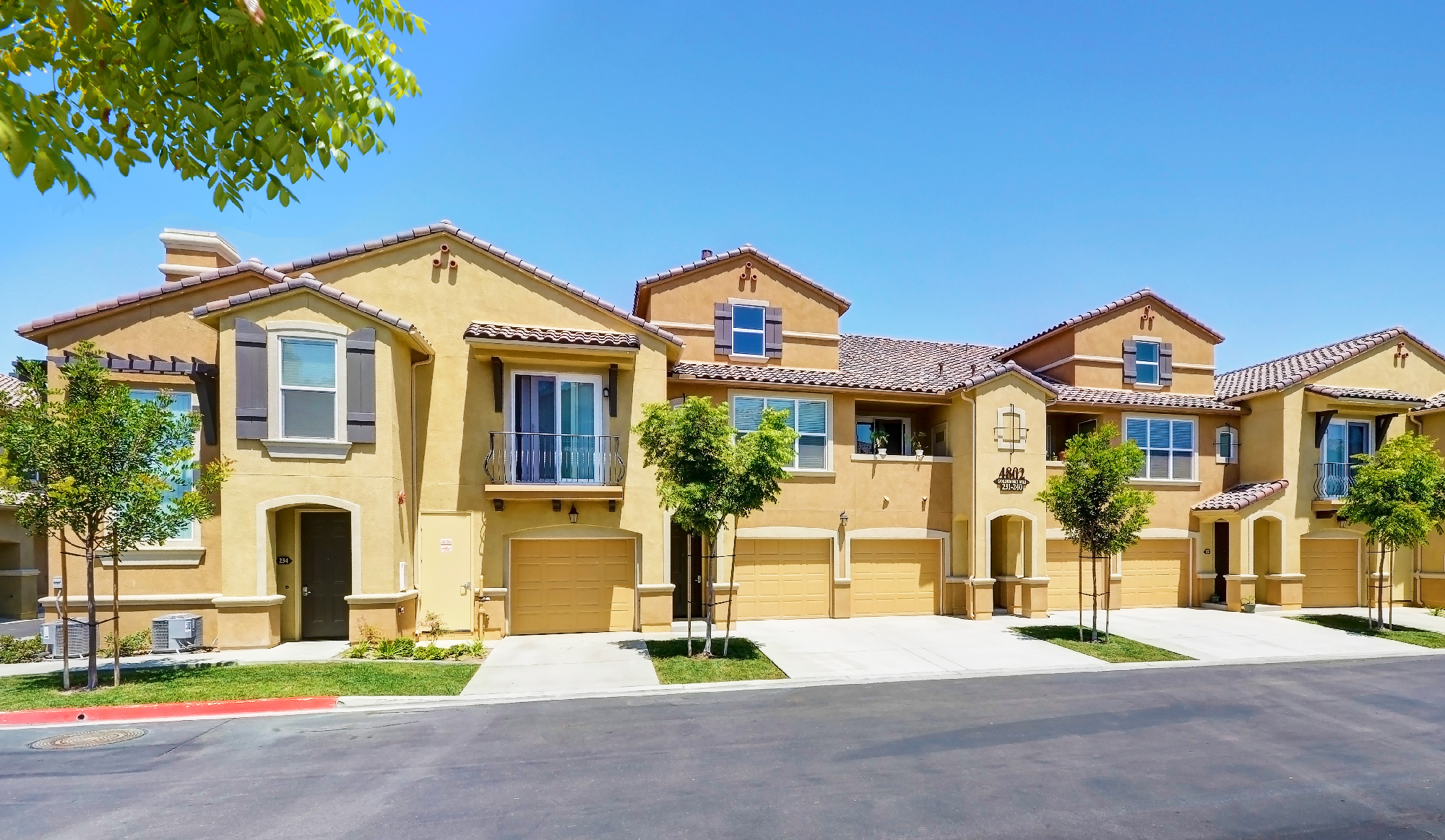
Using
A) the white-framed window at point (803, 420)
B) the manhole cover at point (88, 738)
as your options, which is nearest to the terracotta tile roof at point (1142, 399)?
the white-framed window at point (803, 420)

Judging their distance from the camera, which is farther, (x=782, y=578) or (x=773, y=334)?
(x=773, y=334)

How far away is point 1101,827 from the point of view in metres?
6.54

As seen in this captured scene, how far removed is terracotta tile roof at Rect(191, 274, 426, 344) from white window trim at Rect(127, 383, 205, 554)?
1.77 metres

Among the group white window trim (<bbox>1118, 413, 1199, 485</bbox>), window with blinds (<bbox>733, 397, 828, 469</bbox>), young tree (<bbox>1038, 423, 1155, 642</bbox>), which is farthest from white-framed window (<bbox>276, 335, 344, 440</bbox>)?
white window trim (<bbox>1118, 413, 1199, 485</bbox>)

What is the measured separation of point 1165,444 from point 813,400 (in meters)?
11.3

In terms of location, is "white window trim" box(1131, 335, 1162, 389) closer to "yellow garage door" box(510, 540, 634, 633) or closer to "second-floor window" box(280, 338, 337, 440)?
"yellow garage door" box(510, 540, 634, 633)

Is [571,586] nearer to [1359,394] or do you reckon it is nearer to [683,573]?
[683,573]

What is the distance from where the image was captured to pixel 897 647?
14.5 meters


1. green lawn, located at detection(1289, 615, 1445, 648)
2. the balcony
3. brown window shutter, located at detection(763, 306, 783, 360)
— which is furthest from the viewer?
brown window shutter, located at detection(763, 306, 783, 360)

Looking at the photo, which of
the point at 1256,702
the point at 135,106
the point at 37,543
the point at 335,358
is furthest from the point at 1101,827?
the point at 37,543

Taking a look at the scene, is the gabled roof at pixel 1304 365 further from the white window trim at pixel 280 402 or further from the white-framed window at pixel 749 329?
the white window trim at pixel 280 402

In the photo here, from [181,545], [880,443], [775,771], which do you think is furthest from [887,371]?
[181,545]

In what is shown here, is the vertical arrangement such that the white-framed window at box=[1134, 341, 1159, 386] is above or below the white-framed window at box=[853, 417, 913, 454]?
above

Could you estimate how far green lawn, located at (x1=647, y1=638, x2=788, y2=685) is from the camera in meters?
12.0
